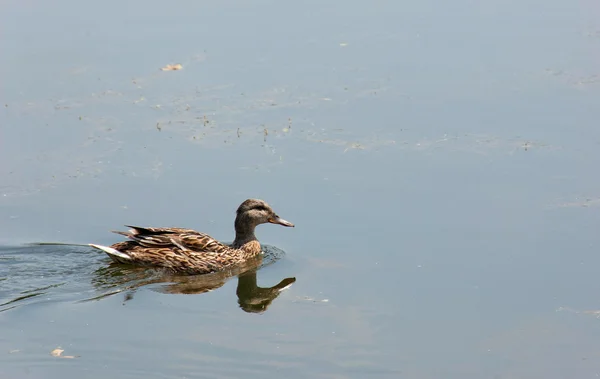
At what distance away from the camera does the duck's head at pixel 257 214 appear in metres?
13.5

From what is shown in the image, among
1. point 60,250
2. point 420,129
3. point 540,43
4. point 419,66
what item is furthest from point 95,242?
point 540,43

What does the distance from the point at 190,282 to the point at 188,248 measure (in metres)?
0.43

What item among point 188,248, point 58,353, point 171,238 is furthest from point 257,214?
point 58,353

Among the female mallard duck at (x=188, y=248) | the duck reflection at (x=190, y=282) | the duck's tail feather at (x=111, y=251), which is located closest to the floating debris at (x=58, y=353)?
the duck reflection at (x=190, y=282)

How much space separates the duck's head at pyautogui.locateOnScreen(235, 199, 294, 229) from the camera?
1349cm

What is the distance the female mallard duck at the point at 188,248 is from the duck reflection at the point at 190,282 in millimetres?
96

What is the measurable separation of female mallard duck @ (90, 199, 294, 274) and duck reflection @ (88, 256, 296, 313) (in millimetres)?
96

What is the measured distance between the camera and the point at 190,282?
13039 mm

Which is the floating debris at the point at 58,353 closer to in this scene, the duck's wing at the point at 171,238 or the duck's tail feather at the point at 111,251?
the duck's tail feather at the point at 111,251

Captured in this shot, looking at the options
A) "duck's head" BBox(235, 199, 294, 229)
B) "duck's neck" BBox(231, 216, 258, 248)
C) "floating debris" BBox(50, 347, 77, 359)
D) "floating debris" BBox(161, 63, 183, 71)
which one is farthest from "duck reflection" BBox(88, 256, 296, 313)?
"floating debris" BBox(161, 63, 183, 71)

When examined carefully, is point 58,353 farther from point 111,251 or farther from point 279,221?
point 279,221

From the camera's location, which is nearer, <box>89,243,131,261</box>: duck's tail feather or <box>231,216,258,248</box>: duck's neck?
<box>89,243,131,261</box>: duck's tail feather

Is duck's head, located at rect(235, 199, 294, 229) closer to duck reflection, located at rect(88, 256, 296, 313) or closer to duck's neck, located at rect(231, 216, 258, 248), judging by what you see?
duck's neck, located at rect(231, 216, 258, 248)

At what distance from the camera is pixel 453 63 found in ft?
59.5
